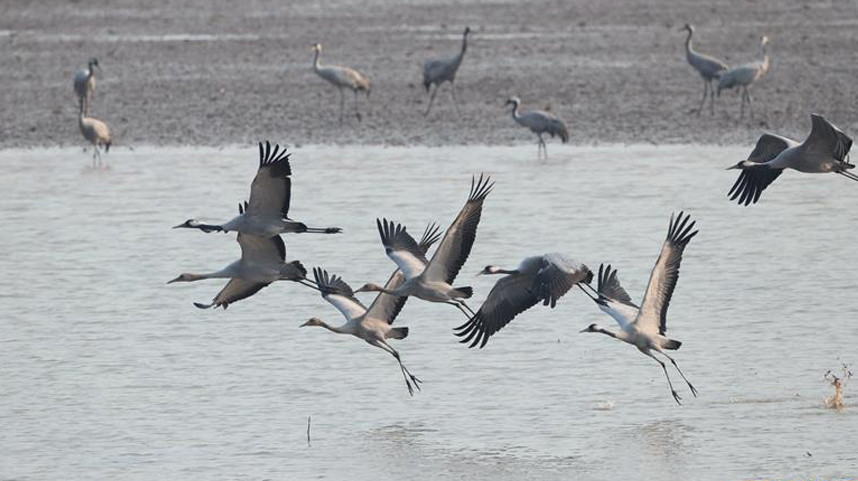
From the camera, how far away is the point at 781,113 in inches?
782

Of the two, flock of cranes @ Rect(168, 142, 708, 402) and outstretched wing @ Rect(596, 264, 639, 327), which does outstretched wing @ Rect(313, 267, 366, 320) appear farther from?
outstretched wing @ Rect(596, 264, 639, 327)

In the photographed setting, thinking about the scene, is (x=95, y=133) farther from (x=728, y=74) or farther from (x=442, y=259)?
(x=442, y=259)

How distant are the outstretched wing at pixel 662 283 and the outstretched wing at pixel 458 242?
3.39 feet

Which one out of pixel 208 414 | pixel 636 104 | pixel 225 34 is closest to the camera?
pixel 208 414

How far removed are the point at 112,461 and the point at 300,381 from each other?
1.72 meters

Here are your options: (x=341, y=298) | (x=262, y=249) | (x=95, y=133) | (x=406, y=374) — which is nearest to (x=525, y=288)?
(x=341, y=298)

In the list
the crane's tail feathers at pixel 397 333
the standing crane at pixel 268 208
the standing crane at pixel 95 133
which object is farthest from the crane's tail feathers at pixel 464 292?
the standing crane at pixel 95 133

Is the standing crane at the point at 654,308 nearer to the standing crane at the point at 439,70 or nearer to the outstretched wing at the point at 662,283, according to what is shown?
the outstretched wing at the point at 662,283

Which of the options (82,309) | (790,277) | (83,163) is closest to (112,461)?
(82,309)

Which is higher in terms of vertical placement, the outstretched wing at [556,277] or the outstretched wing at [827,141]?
the outstretched wing at [827,141]

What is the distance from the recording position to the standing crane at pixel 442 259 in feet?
28.8

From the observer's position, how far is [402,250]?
31.8 ft

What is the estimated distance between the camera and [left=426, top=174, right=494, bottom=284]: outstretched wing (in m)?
8.76

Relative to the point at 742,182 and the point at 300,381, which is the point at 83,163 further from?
the point at 742,182
